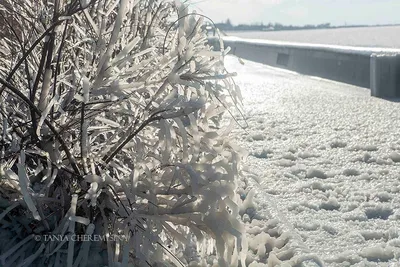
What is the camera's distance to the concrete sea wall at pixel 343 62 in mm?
5844

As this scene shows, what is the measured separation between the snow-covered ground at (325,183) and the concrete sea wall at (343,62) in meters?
0.67

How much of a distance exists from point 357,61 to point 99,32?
6487 mm

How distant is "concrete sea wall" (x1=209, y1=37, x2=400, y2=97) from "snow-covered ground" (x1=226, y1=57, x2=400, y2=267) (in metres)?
0.67

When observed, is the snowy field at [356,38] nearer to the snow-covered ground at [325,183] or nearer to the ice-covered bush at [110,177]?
the snow-covered ground at [325,183]

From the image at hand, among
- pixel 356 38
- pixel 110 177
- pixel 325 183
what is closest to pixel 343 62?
pixel 325 183

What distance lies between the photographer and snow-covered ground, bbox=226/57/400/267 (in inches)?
72.5

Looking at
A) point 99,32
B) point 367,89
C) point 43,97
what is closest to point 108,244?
point 43,97

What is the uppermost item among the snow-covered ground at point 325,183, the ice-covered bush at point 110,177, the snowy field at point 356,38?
the ice-covered bush at point 110,177

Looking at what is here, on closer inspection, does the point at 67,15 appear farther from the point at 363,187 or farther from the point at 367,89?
the point at 367,89

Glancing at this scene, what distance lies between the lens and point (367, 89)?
685 cm

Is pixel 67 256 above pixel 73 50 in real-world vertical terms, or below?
below

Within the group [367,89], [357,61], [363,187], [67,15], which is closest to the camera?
[67,15]

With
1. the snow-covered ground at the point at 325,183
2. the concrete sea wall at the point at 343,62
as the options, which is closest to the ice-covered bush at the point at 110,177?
the snow-covered ground at the point at 325,183

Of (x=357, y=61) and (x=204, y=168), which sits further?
(x=357, y=61)
